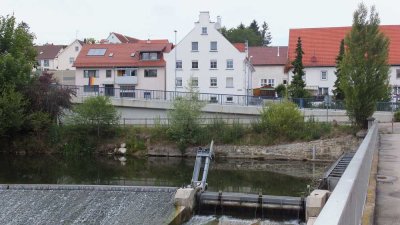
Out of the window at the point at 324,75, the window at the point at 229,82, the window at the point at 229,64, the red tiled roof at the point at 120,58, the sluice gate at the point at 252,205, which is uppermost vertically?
the red tiled roof at the point at 120,58

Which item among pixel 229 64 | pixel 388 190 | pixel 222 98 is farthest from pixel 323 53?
pixel 388 190

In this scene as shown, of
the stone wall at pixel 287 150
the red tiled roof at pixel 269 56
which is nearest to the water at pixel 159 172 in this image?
the stone wall at pixel 287 150

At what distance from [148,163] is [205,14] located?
85.2ft

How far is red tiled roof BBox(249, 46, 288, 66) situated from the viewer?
7100 centimetres

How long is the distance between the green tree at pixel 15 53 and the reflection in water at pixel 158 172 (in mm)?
6433

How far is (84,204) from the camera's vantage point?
2095 cm

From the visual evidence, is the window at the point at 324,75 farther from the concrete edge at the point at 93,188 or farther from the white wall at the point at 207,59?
the concrete edge at the point at 93,188

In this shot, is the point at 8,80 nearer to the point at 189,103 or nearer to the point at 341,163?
the point at 189,103

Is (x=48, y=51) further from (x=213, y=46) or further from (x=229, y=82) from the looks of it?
(x=229, y=82)

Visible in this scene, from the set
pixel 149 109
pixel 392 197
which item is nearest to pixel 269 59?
pixel 149 109

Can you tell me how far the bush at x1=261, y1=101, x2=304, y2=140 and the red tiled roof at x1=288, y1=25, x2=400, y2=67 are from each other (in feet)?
83.6

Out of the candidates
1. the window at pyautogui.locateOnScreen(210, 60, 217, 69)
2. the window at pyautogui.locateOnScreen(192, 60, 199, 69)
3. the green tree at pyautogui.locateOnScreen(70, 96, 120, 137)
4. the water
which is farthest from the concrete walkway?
the window at pyautogui.locateOnScreen(192, 60, 199, 69)

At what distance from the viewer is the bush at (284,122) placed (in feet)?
124

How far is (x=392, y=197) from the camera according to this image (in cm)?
930
